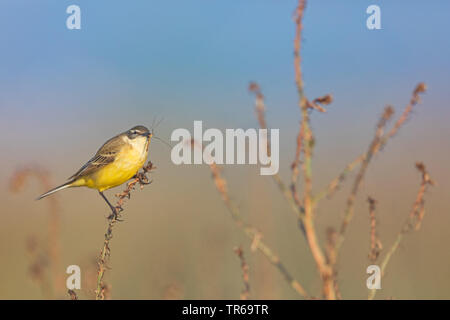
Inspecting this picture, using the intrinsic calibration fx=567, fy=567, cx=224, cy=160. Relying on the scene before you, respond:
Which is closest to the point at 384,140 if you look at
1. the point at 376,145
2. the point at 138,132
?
the point at 376,145

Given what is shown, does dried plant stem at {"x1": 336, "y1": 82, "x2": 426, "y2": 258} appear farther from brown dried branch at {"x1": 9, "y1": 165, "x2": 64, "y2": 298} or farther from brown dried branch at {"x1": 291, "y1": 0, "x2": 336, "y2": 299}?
brown dried branch at {"x1": 9, "y1": 165, "x2": 64, "y2": 298}

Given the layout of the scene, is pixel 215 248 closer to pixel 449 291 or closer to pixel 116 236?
pixel 449 291

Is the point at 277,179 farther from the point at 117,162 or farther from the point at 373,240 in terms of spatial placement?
→ the point at 117,162

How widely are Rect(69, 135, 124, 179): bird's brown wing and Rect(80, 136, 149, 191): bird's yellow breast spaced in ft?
0.18

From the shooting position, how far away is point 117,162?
576 centimetres

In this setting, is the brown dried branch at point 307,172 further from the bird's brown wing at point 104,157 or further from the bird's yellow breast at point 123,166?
the bird's brown wing at point 104,157

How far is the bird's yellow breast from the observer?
562 cm

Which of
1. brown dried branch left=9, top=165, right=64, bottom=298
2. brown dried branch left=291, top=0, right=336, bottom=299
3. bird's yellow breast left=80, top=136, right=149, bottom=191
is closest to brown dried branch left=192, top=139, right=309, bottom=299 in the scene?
brown dried branch left=291, top=0, right=336, bottom=299

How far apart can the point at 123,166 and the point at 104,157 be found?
15.8 inches
